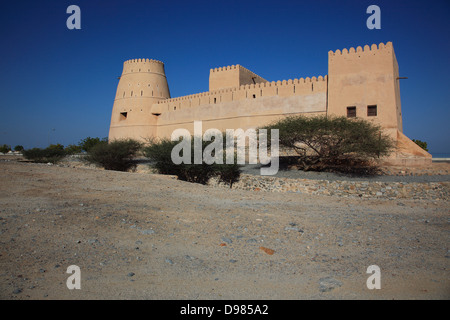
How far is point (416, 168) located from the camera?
40.6 ft

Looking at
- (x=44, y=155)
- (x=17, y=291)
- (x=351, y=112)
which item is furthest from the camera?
(x=44, y=155)

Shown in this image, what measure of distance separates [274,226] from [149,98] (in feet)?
70.3

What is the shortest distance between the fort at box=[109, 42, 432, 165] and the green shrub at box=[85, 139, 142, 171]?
17.0ft

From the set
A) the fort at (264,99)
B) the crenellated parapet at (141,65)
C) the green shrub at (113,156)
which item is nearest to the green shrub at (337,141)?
the fort at (264,99)

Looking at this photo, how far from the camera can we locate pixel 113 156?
17516 mm

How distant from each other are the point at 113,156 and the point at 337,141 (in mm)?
12615

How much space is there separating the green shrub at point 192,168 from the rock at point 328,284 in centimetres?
1029

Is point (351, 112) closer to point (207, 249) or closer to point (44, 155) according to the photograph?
point (207, 249)

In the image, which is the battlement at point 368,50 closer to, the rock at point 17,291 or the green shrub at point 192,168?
the green shrub at point 192,168

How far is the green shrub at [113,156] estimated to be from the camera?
57.5 feet

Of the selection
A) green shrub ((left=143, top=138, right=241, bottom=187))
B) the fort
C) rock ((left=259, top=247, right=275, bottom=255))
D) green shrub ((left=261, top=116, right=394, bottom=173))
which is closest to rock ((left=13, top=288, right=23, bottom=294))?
rock ((left=259, top=247, right=275, bottom=255))

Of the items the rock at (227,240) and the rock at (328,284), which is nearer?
the rock at (328,284)

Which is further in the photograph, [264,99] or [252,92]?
[252,92]

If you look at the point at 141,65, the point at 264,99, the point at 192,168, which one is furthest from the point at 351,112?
the point at 141,65
